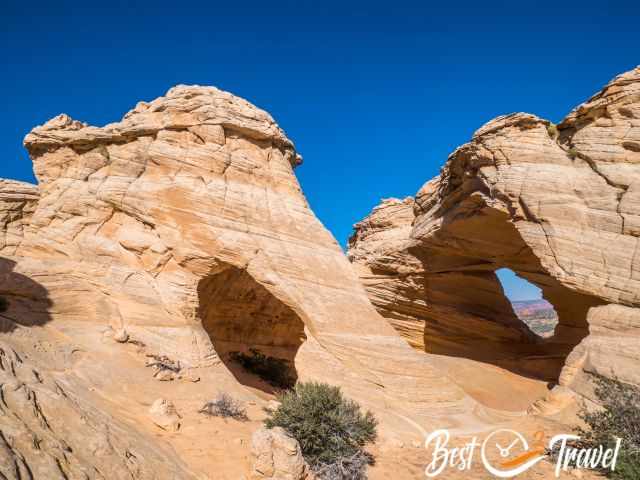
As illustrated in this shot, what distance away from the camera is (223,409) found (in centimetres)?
847

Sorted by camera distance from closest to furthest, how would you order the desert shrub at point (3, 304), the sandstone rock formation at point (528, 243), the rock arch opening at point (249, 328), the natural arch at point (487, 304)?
the desert shrub at point (3, 304)
the sandstone rock formation at point (528, 243)
the rock arch opening at point (249, 328)
the natural arch at point (487, 304)

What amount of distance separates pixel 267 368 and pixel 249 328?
1.90 metres

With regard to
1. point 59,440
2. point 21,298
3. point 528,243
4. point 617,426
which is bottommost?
point 59,440

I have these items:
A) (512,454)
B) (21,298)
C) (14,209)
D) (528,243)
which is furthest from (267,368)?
(528,243)

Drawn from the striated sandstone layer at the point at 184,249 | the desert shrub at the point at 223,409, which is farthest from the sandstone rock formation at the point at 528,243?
the desert shrub at the point at 223,409

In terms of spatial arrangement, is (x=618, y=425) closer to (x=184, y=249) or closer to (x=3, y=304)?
(x=184, y=249)

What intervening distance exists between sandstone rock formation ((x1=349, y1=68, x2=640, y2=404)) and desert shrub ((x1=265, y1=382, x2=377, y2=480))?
5368 mm

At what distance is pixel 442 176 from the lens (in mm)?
16203

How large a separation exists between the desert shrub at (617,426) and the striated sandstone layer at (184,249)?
2.97 metres

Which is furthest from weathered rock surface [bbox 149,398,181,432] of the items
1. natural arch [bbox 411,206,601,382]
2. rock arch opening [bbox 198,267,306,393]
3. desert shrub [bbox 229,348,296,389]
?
natural arch [bbox 411,206,601,382]

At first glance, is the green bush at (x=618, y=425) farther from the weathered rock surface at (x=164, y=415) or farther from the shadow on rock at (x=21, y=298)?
the shadow on rock at (x=21, y=298)

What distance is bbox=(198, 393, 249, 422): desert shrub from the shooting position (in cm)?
835

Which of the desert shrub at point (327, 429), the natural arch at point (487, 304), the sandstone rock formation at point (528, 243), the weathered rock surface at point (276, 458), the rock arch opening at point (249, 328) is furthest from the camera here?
the natural arch at point (487, 304)

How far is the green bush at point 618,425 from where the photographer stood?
7.00 metres
